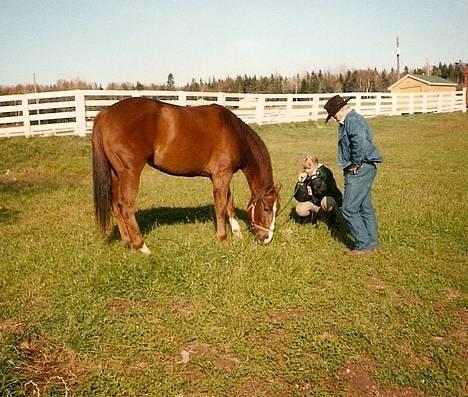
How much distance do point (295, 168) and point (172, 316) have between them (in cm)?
915

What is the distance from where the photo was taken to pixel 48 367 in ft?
10.4

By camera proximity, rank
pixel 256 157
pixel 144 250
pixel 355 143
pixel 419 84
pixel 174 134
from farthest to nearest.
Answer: pixel 419 84 → pixel 256 157 → pixel 174 134 → pixel 144 250 → pixel 355 143

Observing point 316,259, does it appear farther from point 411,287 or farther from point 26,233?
point 26,233

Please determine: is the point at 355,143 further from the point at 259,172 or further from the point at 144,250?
the point at 144,250

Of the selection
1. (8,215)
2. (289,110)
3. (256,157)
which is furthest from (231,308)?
(289,110)

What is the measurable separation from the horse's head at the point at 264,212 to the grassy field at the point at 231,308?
0.22m

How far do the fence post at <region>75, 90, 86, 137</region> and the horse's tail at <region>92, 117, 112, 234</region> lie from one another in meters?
10.5

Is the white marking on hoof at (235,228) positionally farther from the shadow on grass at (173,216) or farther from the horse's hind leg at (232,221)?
the shadow on grass at (173,216)

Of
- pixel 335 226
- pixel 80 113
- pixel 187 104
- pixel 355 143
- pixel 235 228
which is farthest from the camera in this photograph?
pixel 187 104

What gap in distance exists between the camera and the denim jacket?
5223mm

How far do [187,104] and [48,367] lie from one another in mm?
15546

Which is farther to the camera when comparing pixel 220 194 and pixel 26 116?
pixel 26 116

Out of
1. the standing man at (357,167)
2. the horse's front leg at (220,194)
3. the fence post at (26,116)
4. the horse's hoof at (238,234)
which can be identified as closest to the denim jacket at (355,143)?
the standing man at (357,167)

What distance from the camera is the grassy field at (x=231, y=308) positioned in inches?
126
